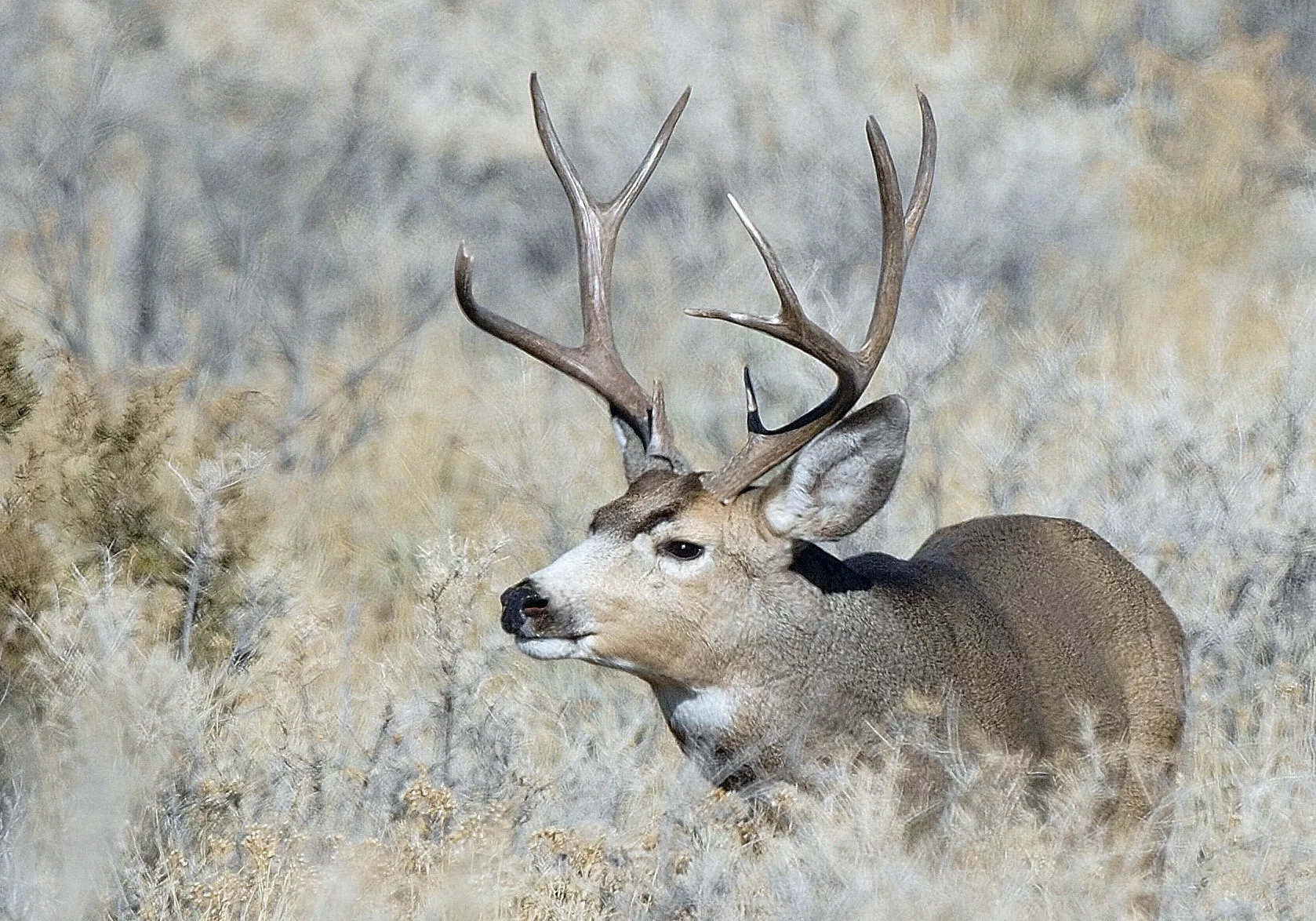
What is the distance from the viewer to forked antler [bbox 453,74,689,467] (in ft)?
17.2

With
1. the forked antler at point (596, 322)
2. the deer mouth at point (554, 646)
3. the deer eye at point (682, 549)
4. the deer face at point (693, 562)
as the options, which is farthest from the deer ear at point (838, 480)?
the deer mouth at point (554, 646)

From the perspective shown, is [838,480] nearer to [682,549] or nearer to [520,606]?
[682,549]

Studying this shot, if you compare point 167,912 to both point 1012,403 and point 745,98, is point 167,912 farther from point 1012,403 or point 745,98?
point 745,98

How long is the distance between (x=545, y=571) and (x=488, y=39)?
11.5 metres

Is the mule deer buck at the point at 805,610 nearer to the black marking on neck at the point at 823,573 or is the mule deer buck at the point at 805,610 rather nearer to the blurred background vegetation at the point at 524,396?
the black marking on neck at the point at 823,573

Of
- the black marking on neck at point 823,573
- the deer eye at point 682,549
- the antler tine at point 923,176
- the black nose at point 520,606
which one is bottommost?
the black nose at point 520,606

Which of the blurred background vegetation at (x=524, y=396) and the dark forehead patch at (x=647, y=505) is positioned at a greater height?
the dark forehead patch at (x=647, y=505)

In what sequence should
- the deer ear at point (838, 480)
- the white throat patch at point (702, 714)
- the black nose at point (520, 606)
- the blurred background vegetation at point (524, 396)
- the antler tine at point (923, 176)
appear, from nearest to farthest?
the blurred background vegetation at point (524, 396) < the black nose at point (520, 606) < the white throat patch at point (702, 714) < the deer ear at point (838, 480) < the antler tine at point (923, 176)

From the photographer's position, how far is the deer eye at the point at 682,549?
4867mm

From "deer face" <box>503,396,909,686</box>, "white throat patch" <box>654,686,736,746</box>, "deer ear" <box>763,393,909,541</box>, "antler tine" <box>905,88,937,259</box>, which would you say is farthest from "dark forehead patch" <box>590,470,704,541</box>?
"antler tine" <box>905,88,937,259</box>

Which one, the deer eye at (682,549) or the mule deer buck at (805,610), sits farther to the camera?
the deer eye at (682,549)

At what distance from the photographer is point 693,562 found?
4875mm

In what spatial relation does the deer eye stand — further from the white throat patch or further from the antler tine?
the antler tine

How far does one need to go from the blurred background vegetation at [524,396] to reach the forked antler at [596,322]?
0.57m
